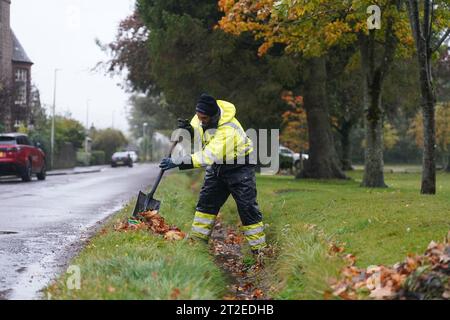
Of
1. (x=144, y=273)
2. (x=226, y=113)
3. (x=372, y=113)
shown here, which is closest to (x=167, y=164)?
(x=226, y=113)

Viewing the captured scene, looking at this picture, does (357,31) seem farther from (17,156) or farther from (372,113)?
(17,156)

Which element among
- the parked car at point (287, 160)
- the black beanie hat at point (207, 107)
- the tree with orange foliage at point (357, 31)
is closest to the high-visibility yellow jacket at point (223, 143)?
the black beanie hat at point (207, 107)

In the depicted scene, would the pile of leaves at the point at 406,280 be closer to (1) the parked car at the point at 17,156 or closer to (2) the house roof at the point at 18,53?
(1) the parked car at the point at 17,156

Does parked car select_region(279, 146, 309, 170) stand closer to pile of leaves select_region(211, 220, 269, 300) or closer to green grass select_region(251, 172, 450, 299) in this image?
green grass select_region(251, 172, 450, 299)

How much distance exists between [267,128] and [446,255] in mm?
18702

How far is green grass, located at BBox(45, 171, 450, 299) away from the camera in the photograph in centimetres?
518

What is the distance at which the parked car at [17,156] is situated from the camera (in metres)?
23.8

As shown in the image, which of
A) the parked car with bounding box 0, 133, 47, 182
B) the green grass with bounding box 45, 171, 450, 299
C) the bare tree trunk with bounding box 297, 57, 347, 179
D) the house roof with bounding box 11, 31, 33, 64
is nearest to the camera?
the green grass with bounding box 45, 171, 450, 299

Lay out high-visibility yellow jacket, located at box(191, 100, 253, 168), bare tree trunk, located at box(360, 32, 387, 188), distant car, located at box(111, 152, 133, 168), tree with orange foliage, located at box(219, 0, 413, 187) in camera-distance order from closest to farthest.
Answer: high-visibility yellow jacket, located at box(191, 100, 253, 168) < tree with orange foliage, located at box(219, 0, 413, 187) < bare tree trunk, located at box(360, 32, 387, 188) < distant car, located at box(111, 152, 133, 168)

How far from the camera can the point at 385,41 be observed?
1541cm

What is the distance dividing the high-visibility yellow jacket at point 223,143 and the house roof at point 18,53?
47.7m

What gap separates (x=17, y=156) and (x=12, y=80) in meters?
15.3

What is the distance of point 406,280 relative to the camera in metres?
4.93

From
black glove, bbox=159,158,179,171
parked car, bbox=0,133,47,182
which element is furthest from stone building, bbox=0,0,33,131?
black glove, bbox=159,158,179,171
